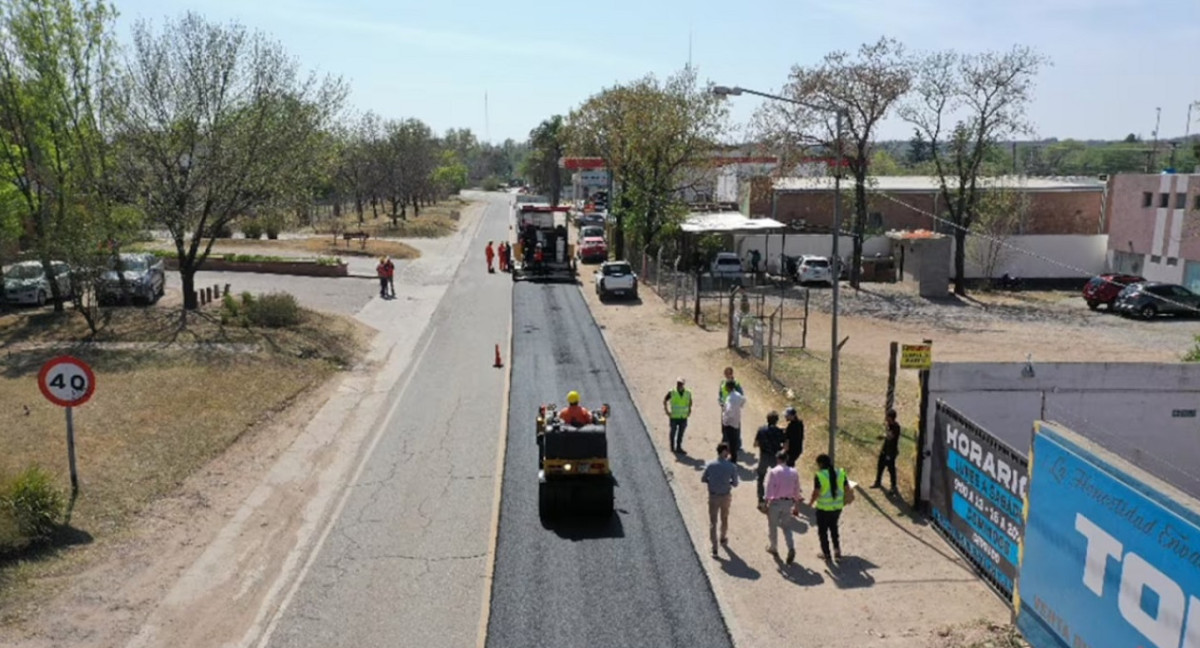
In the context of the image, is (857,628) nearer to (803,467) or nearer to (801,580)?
(801,580)

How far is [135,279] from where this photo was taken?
107 ft

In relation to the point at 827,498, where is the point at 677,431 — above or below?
below

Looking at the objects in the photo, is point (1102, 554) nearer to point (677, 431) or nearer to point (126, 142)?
point (677, 431)

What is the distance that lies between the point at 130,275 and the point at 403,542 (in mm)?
23306

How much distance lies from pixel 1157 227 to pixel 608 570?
4194cm

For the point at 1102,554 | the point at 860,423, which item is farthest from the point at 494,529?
the point at 860,423

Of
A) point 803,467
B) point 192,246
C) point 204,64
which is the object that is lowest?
point 803,467

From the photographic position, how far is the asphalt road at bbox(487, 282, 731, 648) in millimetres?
11203

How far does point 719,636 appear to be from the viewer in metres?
11.2

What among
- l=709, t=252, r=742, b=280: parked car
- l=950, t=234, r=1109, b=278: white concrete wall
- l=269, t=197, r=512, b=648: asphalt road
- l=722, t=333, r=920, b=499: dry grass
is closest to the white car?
l=709, t=252, r=742, b=280: parked car

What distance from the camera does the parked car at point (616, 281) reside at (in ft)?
127

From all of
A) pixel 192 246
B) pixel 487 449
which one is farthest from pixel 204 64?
pixel 487 449

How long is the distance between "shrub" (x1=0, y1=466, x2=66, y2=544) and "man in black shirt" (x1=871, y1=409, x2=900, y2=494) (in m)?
12.8

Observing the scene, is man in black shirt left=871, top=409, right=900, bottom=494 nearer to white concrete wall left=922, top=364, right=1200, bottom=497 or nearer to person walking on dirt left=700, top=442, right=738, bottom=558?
white concrete wall left=922, top=364, right=1200, bottom=497
